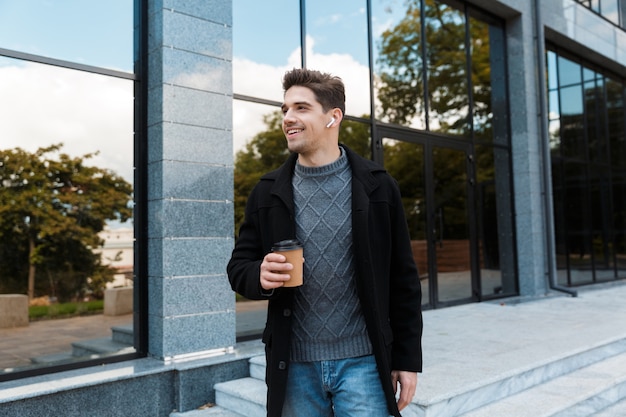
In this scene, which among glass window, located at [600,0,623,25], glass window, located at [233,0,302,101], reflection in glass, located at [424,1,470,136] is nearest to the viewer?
glass window, located at [233,0,302,101]

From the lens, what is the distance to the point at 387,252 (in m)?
2.03

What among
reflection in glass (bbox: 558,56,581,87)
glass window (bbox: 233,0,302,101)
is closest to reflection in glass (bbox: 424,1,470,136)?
glass window (bbox: 233,0,302,101)

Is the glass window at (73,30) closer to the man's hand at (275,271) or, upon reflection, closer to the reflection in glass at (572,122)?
the man's hand at (275,271)

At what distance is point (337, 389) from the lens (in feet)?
6.37

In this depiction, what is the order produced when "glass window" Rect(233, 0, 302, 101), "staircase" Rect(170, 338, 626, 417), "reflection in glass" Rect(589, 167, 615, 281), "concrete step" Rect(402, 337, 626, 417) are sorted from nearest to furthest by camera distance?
1. "concrete step" Rect(402, 337, 626, 417)
2. "staircase" Rect(170, 338, 626, 417)
3. "glass window" Rect(233, 0, 302, 101)
4. "reflection in glass" Rect(589, 167, 615, 281)

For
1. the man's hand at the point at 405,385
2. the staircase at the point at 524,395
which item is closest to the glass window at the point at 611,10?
the staircase at the point at 524,395

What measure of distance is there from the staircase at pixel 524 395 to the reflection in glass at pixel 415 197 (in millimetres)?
3129

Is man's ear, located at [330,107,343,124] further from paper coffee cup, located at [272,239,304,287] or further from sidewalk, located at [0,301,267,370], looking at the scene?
sidewalk, located at [0,301,267,370]

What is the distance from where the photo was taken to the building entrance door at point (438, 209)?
7969mm

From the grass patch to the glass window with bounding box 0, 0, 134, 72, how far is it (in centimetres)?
222

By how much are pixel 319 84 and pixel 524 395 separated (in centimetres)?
338

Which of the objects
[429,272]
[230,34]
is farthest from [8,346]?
[429,272]

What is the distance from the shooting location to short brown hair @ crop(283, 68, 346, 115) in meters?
1.96

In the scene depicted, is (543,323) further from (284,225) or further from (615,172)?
(615,172)
